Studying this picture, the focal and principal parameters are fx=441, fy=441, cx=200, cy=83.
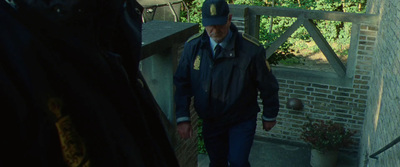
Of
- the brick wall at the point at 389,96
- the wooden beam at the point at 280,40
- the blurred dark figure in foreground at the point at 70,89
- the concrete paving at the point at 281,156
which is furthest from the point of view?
the wooden beam at the point at 280,40

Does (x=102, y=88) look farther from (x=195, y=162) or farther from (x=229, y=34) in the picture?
(x=195, y=162)

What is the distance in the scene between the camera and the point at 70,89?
0.84 metres

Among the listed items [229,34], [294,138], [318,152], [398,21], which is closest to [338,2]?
[294,138]

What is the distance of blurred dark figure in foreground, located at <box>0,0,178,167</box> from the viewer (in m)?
0.74

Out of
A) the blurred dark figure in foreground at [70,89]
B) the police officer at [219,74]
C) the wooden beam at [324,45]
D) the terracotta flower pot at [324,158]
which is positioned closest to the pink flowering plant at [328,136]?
the terracotta flower pot at [324,158]

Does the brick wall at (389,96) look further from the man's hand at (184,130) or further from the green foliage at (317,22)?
the green foliage at (317,22)

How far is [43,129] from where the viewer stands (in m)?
0.78

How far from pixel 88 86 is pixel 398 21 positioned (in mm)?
3308

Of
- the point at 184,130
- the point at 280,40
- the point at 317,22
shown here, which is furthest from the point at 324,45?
the point at 317,22

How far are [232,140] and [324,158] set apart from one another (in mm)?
2493

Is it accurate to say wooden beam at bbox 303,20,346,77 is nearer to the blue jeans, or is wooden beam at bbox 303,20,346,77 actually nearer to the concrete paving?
the concrete paving

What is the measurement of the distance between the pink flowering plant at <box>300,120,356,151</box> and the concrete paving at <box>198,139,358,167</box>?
1.08ft

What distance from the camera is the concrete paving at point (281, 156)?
590 cm

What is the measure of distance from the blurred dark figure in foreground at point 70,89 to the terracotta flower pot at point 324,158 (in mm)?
4914
